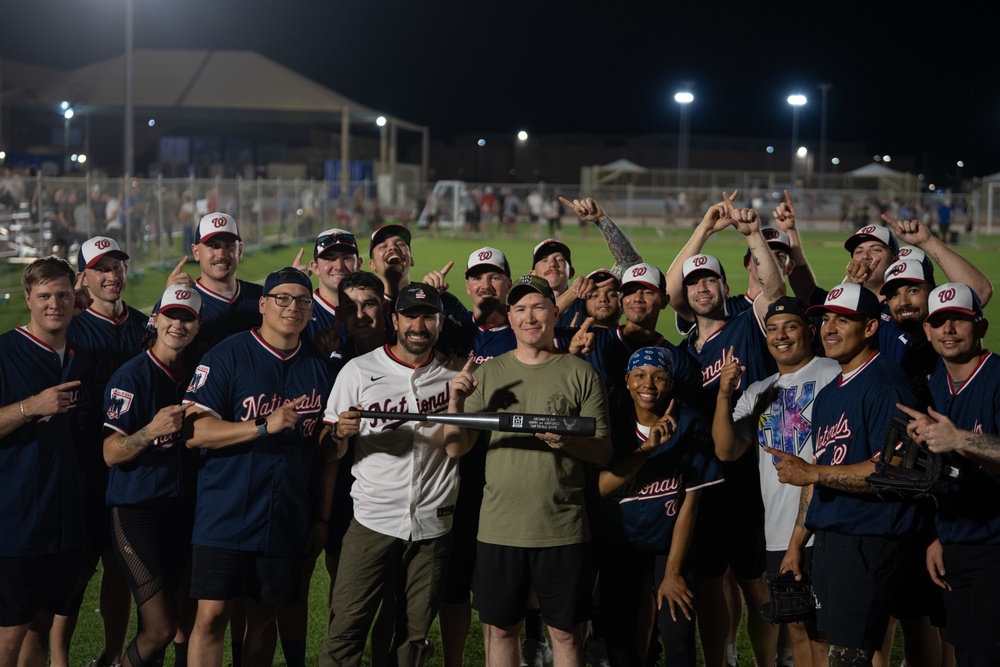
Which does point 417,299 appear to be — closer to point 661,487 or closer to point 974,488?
point 661,487

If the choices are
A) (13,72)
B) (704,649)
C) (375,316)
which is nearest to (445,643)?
(704,649)

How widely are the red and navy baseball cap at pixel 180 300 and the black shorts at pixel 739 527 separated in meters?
2.85

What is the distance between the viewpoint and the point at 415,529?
196 inches

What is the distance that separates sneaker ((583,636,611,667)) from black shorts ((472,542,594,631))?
2.33 ft

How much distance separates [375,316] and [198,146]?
204ft

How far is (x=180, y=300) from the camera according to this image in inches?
205

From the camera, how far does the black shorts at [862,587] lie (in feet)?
15.4

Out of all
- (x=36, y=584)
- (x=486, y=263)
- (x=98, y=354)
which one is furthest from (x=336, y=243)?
(x=36, y=584)

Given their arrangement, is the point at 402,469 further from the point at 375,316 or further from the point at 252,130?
the point at 252,130

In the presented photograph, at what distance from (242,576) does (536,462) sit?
4.98 ft

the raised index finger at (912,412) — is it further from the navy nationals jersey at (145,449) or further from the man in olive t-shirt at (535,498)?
the navy nationals jersey at (145,449)

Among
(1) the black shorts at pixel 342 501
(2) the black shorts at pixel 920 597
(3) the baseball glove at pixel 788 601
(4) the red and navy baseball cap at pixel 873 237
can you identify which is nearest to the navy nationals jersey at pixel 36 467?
(1) the black shorts at pixel 342 501

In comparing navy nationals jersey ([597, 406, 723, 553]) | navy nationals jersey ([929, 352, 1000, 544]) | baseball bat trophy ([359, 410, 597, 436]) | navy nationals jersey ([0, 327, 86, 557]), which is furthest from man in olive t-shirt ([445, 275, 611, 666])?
navy nationals jersey ([0, 327, 86, 557])

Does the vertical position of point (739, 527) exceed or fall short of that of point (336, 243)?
it falls short
